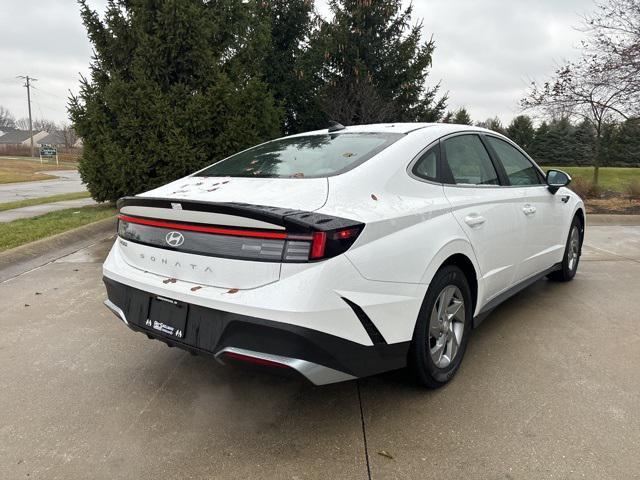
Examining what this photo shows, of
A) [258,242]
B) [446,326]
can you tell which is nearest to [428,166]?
[446,326]

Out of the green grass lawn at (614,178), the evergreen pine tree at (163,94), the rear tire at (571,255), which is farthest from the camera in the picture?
the green grass lawn at (614,178)

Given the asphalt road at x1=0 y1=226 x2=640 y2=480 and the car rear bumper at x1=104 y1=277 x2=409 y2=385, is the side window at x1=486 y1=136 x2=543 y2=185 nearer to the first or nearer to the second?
the asphalt road at x1=0 y1=226 x2=640 y2=480

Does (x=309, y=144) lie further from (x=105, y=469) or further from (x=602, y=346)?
(x=602, y=346)

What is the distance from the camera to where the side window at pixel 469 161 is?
10.2 ft

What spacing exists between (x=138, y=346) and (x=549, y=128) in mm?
37447

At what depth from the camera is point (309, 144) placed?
129 inches

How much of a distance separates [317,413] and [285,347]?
0.70 m

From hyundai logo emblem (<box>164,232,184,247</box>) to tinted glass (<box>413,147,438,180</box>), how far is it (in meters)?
1.34

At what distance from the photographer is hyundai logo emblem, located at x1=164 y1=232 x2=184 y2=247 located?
243 cm

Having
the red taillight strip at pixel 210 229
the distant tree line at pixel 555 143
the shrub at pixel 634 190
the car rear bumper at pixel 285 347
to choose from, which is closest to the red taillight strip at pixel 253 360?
the car rear bumper at pixel 285 347

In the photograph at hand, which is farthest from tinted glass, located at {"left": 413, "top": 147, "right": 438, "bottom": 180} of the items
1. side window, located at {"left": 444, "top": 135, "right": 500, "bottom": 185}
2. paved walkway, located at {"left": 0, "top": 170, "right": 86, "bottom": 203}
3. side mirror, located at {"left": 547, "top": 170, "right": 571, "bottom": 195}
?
paved walkway, located at {"left": 0, "top": 170, "right": 86, "bottom": 203}

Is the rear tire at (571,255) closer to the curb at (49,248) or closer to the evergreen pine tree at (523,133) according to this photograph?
the curb at (49,248)

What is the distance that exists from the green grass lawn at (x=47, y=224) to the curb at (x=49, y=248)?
0.27m

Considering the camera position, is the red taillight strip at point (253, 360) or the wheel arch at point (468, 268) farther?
the wheel arch at point (468, 268)
